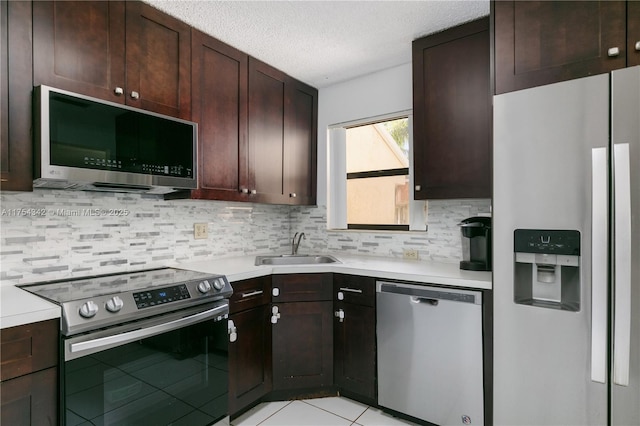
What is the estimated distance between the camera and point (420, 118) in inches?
92.6

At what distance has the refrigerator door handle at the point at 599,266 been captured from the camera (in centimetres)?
136

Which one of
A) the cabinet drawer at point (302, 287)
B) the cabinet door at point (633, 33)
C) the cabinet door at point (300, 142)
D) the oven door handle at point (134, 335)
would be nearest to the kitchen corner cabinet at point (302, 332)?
the cabinet drawer at point (302, 287)

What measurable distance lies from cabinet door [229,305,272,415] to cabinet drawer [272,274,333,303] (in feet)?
0.47

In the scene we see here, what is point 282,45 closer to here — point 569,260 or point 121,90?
point 121,90

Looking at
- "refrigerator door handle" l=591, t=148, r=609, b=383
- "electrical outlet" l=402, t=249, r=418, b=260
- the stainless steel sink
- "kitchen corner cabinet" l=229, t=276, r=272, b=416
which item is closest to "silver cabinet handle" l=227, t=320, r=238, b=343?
"kitchen corner cabinet" l=229, t=276, r=272, b=416

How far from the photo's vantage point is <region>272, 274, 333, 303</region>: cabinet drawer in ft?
7.48

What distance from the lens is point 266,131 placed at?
2.67m

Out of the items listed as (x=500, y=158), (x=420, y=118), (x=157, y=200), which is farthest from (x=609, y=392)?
(x=157, y=200)

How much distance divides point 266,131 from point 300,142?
17.0 inches

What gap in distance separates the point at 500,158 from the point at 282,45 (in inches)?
63.9

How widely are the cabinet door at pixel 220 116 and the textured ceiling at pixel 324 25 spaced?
0.12 m

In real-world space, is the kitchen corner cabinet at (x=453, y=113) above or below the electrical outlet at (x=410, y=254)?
above

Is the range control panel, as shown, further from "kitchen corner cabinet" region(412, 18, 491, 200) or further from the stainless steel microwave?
"kitchen corner cabinet" region(412, 18, 491, 200)

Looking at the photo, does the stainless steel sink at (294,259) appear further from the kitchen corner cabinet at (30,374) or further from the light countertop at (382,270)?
the kitchen corner cabinet at (30,374)
